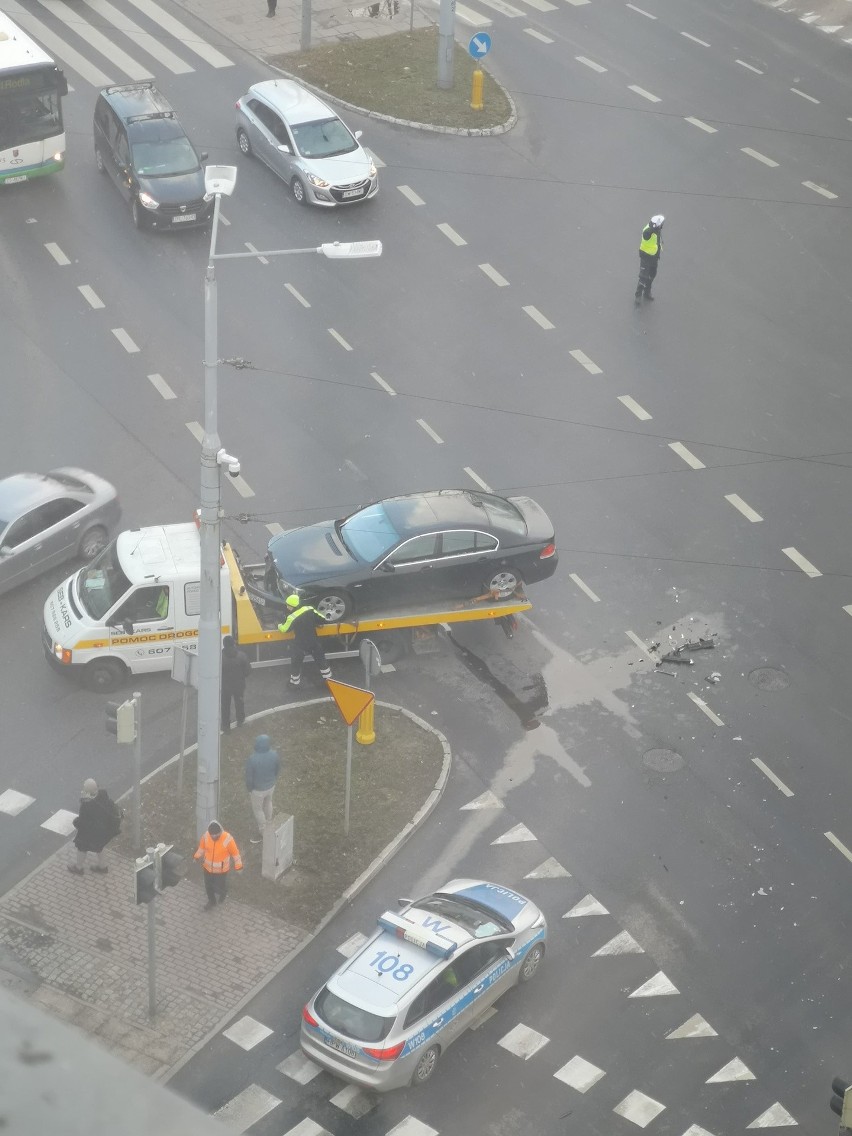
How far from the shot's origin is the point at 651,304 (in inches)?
1144

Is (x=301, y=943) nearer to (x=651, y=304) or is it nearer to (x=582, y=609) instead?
(x=582, y=609)

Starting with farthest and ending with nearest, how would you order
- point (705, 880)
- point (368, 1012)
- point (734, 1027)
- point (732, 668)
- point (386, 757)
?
point (732, 668) → point (386, 757) → point (705, 880) → point (734, 1027) → point (368, 1012)

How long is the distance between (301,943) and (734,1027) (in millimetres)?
4602

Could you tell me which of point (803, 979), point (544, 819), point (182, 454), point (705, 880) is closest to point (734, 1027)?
point (803, 979)

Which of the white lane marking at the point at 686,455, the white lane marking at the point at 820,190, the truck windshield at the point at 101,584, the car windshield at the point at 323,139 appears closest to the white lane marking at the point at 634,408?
the white lane marking at the point at 686,455

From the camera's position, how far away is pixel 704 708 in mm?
20016

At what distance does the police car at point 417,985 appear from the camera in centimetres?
1400

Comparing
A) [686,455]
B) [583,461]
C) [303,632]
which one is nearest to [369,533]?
[303,632]

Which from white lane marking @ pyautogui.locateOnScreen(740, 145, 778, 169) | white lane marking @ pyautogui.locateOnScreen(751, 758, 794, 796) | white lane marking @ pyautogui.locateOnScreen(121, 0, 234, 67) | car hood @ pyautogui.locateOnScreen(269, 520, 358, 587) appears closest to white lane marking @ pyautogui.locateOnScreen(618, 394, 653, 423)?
car hood @ pyautogui.locateOnScreen(269, 520, 358, 587)

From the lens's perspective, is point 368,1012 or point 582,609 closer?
point 368,1012

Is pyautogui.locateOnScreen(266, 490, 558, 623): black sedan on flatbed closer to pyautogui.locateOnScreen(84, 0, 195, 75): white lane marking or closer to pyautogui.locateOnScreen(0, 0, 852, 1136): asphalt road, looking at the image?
pyautogui.locateOnScreen(0, 0, 852, 1136): asphalt road

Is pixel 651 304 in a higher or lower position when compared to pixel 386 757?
higher

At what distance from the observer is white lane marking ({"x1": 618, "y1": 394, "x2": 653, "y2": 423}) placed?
25984mm

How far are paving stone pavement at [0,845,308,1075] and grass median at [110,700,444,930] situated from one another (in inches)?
17.0
